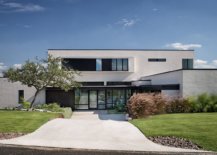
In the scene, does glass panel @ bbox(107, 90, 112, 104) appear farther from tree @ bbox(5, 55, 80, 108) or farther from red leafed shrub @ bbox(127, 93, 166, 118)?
red leafed shrub @ bbox(127, 93, 166, 118)

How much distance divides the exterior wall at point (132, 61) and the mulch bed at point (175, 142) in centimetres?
2987

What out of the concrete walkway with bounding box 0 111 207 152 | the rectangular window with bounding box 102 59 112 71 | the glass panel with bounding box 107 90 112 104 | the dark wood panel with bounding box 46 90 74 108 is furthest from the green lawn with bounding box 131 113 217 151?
the rectangular window with bounding box 102 59 112 71

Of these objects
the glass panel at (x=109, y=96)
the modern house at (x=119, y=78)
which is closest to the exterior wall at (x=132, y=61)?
the modern house at (x=119, y=78)

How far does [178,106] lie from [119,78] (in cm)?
2014

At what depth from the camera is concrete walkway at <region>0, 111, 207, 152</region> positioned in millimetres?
13562

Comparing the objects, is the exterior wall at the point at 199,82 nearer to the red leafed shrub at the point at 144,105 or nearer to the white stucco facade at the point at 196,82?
the white stucco facade at the point at 196,82

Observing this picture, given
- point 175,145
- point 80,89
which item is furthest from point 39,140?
point 80,89

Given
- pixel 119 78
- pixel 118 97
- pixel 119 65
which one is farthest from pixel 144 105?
pixel 119 65

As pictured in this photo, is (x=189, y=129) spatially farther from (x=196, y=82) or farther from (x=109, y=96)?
(x=109, y=96)

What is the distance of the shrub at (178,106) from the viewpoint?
25.7m

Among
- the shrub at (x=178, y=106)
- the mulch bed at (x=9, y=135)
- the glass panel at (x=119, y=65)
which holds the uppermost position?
the glass panel at (x=119, y=65)

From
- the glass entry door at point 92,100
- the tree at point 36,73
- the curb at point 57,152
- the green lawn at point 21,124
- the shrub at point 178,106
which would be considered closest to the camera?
the curb at point 57,152

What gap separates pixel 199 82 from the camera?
27266 millimetres

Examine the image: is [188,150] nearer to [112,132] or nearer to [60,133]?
[112,132]
